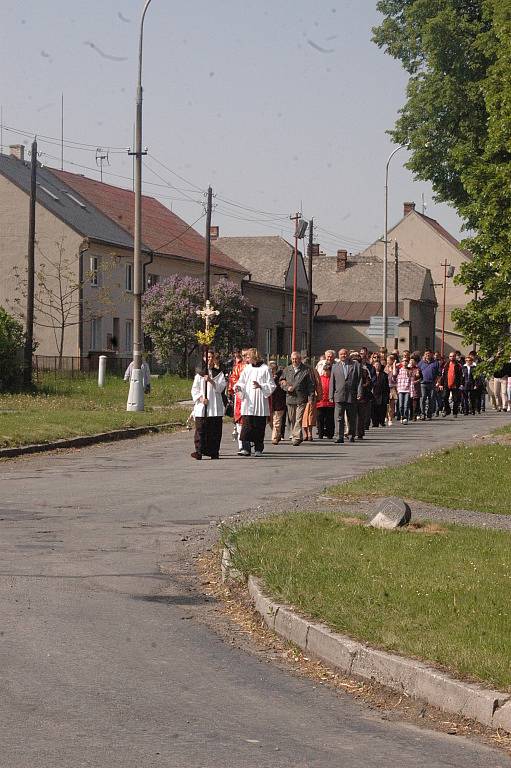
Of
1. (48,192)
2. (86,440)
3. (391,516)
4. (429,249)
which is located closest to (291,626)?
(391,516)

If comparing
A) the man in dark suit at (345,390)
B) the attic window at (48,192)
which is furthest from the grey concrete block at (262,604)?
the attic window at (48,192)

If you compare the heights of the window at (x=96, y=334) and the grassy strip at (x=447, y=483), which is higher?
the window at (x=96, y=334)

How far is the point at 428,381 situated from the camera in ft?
123

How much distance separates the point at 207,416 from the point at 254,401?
1355mm

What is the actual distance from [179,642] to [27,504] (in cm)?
700

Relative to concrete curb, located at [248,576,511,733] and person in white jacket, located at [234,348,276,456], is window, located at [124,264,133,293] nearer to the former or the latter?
person in white jacket, located at [234,348,276,456]

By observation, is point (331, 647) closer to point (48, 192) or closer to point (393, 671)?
point (393, 671)

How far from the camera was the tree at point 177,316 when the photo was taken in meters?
61.0

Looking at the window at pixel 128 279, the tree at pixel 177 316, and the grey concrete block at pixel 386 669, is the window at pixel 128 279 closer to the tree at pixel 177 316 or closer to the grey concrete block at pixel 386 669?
the tree at pixel 177 316

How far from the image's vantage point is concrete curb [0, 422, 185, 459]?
72.5ft

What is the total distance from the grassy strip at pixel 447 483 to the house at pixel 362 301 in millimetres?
74315

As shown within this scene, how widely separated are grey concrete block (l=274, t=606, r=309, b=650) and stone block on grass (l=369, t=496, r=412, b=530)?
12.1 feet

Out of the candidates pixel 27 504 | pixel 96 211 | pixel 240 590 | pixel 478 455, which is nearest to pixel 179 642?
pixel 240 590

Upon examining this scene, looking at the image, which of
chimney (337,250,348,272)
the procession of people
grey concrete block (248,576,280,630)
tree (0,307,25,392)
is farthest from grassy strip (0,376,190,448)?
chimney (337,250,348,272)
